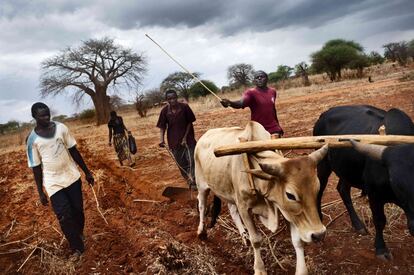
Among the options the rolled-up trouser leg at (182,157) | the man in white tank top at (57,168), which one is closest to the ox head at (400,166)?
the man in white tank top at (57,168)

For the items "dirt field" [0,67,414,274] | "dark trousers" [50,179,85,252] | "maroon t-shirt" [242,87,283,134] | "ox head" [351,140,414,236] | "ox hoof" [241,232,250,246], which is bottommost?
"dirt field" [0,67,414,274]

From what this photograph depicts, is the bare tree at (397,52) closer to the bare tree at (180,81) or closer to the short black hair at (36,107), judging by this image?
the bare tree at (180,81)

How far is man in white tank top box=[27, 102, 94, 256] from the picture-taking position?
5.33 meters

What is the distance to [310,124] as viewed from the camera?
14.0 meters

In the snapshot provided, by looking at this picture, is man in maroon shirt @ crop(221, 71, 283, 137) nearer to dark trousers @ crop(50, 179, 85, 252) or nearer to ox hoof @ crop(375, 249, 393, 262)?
ox hoof @ crop(375, 249, 393, 262)

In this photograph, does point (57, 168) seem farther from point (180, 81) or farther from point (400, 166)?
point (180, 81)

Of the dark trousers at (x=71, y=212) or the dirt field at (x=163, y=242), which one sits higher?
the dark trousers at (x=71, y=212)

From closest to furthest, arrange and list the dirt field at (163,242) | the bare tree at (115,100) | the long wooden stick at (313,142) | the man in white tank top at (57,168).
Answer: the long wooden stick at (313,142) < the dirt field at (163,242) < the man in white tank top at (57,168) < the bare tree at (115,100)

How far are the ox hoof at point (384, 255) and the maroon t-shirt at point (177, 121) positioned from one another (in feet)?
13.2

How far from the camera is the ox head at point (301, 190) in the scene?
3.35m

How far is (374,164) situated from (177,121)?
402 cm

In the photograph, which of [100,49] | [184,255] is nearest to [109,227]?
[184,255]

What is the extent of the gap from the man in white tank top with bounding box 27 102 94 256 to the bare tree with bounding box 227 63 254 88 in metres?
53.1

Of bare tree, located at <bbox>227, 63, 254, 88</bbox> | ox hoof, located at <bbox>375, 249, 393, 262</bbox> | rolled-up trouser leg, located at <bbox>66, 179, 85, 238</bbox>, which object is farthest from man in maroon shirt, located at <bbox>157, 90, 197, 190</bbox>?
bare tree, located at <bbox>227, 63, 254, 88</bbox>
